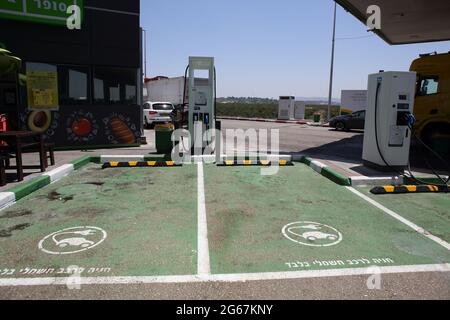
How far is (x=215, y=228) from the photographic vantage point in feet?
16.2

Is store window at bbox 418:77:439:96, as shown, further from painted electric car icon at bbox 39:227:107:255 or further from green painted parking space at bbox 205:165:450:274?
painted electric car icon at bbox 39:227:107:255

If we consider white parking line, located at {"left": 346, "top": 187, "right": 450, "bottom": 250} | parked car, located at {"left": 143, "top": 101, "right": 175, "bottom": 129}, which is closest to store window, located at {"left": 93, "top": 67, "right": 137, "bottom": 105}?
parked car, located at {"left": 143, "top": 101, "right": 175, "bottom": 129}

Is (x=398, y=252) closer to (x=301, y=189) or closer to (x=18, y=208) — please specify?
(x=301, y=189)

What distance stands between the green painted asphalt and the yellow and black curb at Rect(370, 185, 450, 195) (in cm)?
21

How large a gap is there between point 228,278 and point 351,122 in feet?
65.5

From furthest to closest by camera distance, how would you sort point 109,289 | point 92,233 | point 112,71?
point 112,71
point 92,233
point 109,289

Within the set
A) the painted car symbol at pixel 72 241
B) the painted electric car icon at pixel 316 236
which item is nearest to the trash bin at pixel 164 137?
the painted car symbol at pixel 72 241

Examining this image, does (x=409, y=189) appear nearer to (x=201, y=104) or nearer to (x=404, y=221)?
(x=404, y=221)

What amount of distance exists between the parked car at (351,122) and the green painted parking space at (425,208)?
15072 mm

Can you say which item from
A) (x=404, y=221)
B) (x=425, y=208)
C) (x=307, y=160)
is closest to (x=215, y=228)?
(x=404, y=221)

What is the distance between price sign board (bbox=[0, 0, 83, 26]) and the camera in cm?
1052
